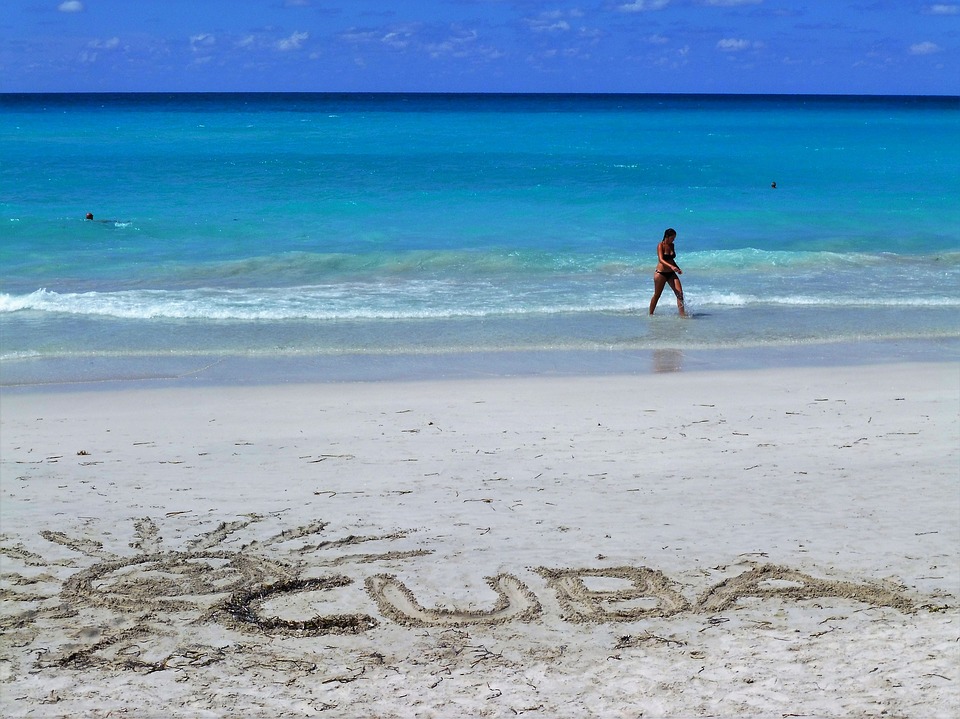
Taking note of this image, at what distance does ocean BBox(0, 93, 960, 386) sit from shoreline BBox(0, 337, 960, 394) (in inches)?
2.1

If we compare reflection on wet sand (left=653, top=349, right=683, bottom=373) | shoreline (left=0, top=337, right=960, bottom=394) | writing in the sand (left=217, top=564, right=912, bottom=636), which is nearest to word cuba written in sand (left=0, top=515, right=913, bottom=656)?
writing in the sand (left=217, top=564, right=912, bottom=636)

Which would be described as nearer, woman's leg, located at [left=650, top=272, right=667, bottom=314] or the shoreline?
the shoreline

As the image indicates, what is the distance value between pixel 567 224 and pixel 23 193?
588 inches

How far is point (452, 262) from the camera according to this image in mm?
18094

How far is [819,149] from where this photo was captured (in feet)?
158

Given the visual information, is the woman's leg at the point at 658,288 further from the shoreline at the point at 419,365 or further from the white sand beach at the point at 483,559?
the white sand beach at the point at 483,559

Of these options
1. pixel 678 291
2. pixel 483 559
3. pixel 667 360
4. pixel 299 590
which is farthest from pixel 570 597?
pixel 678 291

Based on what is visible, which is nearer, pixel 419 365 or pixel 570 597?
pixel 570 597

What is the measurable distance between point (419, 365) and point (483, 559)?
5.46 metres

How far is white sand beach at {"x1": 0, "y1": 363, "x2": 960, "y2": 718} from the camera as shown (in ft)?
13.3

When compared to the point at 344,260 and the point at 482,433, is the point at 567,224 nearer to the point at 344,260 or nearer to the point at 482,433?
the point at 344,260

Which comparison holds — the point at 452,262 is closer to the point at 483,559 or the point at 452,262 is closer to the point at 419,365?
the point at 419,365

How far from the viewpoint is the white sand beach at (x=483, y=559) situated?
4055 mm

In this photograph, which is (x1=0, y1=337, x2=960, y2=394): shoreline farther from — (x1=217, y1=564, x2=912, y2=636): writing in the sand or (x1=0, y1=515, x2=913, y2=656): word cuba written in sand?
(x1=217, y1=564, x2=912, y2=636): writing in the sand
